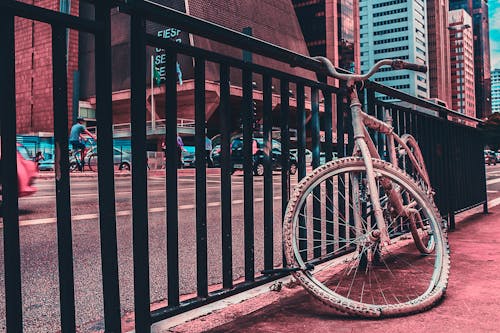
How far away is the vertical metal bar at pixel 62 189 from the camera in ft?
5.61

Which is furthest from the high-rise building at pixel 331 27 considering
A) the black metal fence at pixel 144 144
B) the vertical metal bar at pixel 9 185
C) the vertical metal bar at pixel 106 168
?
the vertical metal bar at pixel 9 185

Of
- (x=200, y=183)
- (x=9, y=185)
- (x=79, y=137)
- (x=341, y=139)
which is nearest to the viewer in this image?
(x=9, y=185)

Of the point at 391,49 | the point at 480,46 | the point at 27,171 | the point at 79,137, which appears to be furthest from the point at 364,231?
the point at 480,46

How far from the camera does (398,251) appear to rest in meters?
3.71

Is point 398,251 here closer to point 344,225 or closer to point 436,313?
point 344,225

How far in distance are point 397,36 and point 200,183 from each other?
5598 inches

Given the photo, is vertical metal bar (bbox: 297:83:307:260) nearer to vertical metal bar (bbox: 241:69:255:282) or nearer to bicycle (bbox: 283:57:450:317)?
bicycle (bbox: 283:57:450:317)

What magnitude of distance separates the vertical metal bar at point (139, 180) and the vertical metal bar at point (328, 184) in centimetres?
119

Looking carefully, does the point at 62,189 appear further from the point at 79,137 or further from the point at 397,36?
the point at 397,36

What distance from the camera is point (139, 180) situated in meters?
1.93

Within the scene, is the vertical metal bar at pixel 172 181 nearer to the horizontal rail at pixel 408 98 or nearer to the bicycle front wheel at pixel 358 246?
the bicycle front wheel at pixel 358 246

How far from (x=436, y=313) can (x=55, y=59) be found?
1930 millimetres

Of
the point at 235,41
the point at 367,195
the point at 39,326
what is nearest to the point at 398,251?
the point at 367,195

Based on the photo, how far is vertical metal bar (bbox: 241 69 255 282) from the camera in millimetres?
2541
